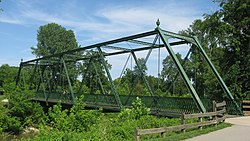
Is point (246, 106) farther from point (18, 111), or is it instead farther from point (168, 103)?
point (18, 111)

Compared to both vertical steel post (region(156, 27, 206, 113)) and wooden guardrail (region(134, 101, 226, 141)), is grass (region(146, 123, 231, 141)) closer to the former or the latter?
wooden guardrail (region(134, 101, 226, 141))

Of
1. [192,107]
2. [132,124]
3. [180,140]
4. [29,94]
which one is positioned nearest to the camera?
[180,140]

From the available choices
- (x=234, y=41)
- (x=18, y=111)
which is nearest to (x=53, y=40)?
(x=18, y=111)

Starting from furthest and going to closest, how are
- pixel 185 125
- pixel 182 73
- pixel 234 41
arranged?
pixel 234 41 < pixel 182 73 < pixel 185 125

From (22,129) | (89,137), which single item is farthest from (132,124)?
(22,129)

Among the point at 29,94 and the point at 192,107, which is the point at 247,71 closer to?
the point at 192,107

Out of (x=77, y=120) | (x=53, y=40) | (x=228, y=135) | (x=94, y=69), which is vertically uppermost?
(x=53, y=40)

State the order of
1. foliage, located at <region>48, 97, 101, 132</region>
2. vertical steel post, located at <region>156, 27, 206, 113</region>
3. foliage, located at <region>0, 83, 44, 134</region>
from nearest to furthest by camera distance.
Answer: foliage, located at <region>48, 97, 101, 132</region>, vertical steel post, located at <region>156, 27, 206, 113</region>, foliage, located at <region>0, 83, 44, 134</region>

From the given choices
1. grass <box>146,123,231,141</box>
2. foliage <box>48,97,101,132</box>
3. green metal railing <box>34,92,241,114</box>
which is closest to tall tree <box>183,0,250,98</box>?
green metal railing <box>34,92,241,114</box>

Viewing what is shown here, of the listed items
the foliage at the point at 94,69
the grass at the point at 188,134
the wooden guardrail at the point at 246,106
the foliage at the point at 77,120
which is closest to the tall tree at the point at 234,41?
the wooden guardrail at the point at 246,106

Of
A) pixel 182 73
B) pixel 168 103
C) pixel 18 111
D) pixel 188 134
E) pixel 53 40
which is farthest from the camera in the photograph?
pixel 53 40

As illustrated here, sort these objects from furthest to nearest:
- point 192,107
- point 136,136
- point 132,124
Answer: point 192,107
point 132,124
point 136,136

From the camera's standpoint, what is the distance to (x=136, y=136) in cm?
969

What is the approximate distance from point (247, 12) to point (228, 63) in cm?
531
